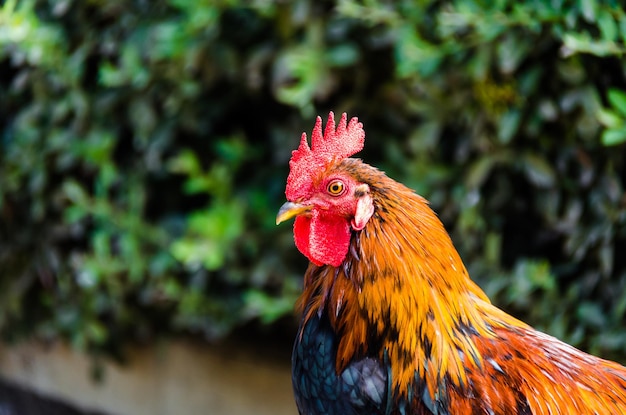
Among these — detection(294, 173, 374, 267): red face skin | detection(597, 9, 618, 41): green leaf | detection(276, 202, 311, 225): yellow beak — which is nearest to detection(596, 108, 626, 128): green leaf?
detection(597, 9, 618, 41): green leaf

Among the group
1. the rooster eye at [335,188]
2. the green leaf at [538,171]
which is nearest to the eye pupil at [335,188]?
the rooster eye at [335,188]

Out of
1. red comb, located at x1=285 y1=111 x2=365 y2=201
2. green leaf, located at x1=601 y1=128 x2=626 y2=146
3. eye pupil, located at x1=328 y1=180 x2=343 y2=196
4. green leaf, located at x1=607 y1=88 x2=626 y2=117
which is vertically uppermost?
green leaf, located at x1=607 y1=88 x2=626 y2=117

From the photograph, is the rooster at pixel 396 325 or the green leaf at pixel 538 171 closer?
the rooster at pixel 396 325

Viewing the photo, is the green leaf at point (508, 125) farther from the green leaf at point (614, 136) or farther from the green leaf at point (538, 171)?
the green leaf at point (614, 136)

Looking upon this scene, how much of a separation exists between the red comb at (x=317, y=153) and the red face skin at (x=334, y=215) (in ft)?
0.12

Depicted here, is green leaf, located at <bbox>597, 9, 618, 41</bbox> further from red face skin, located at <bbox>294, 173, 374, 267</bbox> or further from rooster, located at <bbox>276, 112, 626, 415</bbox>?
→ red face skin, located at <bbox>294, 173, 374, 267</bbox>

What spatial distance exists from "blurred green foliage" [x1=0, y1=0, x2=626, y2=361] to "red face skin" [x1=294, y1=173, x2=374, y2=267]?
3.16 ft

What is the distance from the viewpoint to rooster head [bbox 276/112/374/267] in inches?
66.2

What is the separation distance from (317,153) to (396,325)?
17.9 inches

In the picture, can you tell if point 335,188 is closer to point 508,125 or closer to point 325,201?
point 325,201

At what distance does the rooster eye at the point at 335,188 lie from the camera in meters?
1.68

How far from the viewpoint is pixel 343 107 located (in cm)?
280

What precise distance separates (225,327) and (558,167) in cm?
157

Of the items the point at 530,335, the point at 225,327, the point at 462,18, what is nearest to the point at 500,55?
the point at 462,18
